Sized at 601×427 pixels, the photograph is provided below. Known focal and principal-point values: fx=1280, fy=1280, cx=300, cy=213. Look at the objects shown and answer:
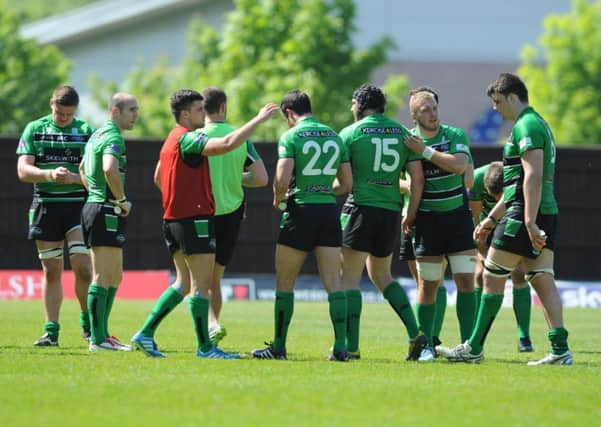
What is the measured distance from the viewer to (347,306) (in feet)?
35.9

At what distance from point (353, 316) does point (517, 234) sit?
163cm

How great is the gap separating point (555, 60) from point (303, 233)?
30970 millimetres

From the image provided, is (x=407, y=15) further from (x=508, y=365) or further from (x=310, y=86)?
(x=508, y=365)

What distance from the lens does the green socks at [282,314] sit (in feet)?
35.3

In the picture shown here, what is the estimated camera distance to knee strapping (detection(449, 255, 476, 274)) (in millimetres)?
11266

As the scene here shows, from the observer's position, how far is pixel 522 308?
12781 millimetres

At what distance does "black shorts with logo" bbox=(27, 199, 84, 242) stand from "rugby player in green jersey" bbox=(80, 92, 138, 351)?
92 centimetres

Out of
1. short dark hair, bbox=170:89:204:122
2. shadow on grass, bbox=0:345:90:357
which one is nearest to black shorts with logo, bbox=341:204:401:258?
short dark hair, bbox=170:89:204:122

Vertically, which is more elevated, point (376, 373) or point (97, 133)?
point (97, 133)

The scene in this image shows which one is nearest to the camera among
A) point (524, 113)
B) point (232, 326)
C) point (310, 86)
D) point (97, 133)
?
point (524, 113)

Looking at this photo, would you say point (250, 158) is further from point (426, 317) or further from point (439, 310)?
point (439, 310)

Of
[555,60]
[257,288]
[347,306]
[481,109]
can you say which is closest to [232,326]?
[347,306]

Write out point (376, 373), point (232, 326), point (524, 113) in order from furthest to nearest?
point (232, 326)
point (524, 113)
point (376, 373)

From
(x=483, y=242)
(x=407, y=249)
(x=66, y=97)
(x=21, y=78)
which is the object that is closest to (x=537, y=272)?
(x=407, y=249)
